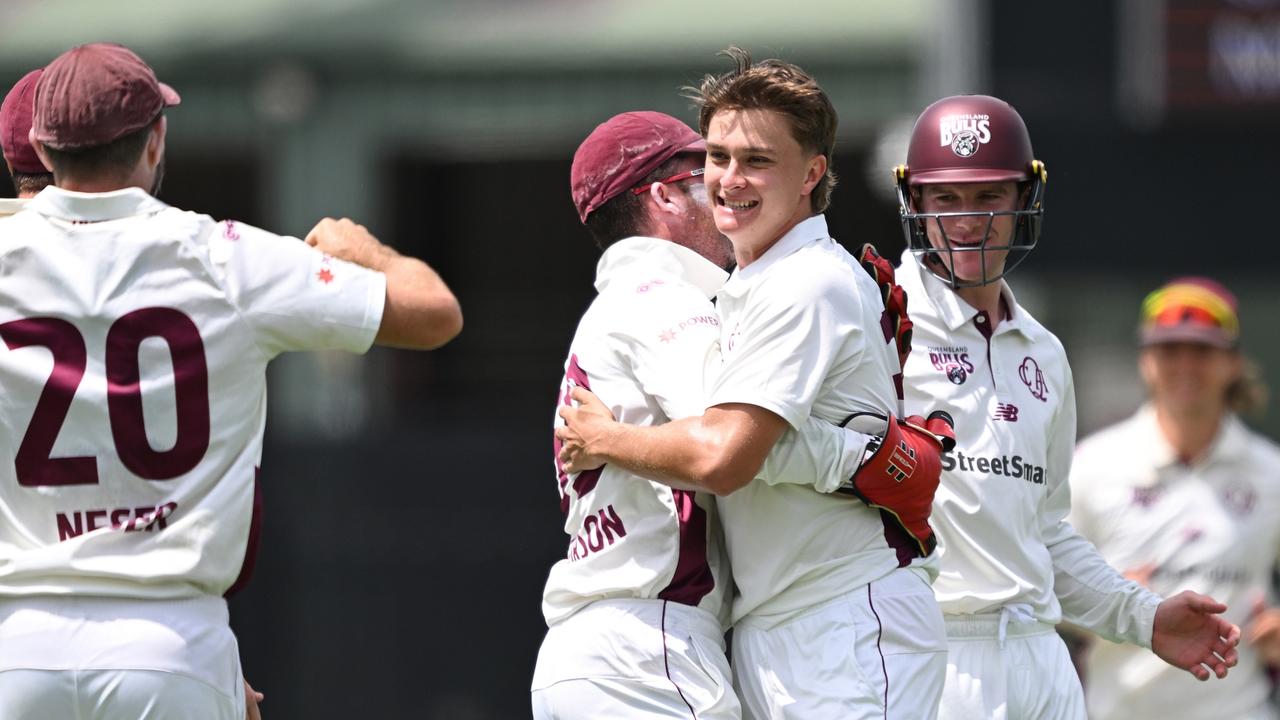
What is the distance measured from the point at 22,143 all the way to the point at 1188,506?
Answer: 4454 mm

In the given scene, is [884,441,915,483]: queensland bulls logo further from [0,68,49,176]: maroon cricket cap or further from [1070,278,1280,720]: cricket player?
[1070,278,1280,720]: cricket player

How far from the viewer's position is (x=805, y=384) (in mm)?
3625

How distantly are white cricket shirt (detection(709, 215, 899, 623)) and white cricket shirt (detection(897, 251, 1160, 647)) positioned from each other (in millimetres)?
529

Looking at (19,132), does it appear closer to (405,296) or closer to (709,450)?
(405,296)

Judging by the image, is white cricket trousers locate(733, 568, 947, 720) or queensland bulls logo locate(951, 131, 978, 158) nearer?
white cricket trousers locate(733, 568, 947, 720)

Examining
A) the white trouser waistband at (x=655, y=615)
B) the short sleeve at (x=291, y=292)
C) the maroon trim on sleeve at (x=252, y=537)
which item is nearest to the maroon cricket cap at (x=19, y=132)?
the short sleeve at (x=291, y=292)

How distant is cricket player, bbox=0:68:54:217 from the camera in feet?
13.5

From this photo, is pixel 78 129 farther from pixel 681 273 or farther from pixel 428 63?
pixel 428 63

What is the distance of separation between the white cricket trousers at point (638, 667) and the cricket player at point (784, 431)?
11 cm

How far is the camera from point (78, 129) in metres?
3.56

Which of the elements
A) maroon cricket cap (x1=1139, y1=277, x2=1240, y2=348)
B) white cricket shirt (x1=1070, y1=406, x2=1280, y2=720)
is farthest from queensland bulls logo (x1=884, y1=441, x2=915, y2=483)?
maroon cricket cap (x1=1139, y1=277, x2=1240, y2=348)

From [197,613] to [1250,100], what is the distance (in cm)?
795

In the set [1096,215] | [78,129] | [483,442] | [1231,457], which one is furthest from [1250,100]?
[78,129]

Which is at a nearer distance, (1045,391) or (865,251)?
(865,251)
